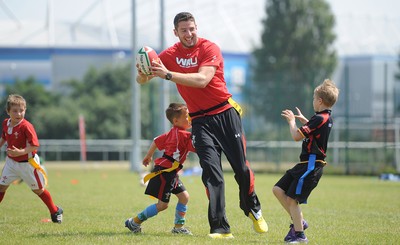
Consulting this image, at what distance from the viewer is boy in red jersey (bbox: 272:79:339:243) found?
7883 millimetres

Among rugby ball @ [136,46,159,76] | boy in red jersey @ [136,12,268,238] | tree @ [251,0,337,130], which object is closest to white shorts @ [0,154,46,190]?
boy in red jersey @ [136,12,268,238]

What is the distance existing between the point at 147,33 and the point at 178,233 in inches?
1745

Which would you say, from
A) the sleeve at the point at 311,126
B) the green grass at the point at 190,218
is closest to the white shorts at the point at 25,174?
the green grass at the point at 190,218

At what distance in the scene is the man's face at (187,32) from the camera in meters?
8.17

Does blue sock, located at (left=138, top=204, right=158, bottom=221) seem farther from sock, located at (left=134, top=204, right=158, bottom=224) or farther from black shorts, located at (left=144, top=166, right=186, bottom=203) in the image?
black shorts, located at (left=144, top=166, right=186, bottom=203)

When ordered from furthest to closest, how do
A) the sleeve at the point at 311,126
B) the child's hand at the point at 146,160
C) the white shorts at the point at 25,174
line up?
the white shorts at the point at 25,174, the child's hand at the point at 146,160, the sleeve at the point at 311,126

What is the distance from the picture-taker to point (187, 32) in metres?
8.19

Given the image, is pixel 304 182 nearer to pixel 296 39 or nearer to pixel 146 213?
pixel 146 213

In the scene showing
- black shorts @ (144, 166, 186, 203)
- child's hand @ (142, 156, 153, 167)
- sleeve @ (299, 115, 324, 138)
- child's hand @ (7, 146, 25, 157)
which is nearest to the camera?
sleeve @ (299, 115, 324, 138)

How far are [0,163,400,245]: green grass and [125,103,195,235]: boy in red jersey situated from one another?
22 centimetres

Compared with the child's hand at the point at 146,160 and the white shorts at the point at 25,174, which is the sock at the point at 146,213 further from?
the white shorts at the point at 25,174

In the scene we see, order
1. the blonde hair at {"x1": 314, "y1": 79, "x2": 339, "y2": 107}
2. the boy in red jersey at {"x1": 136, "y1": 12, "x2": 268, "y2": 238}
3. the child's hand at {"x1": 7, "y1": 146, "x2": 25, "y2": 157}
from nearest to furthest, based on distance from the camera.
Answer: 1. the blonde hair at {"x1": 314, "y1": 79, "x2": 339, "y2": 107}
2. the boy in red jersey at {"x1": 136, "y1": 12, "x2": 268, "y2": 238}
3. the child's hand at {"x1": 7, "y1": 146, "x2": 25, "y2": 157}

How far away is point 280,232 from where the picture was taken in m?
8.95

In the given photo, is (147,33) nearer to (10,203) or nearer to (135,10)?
(135,10)
